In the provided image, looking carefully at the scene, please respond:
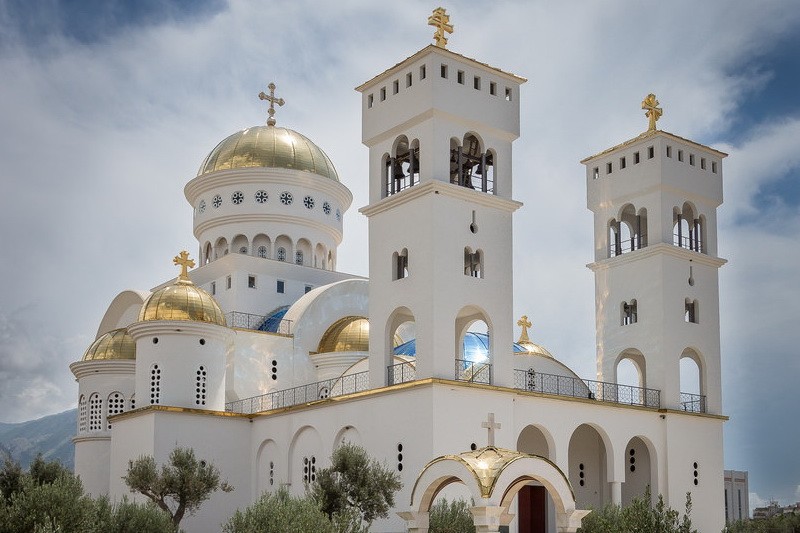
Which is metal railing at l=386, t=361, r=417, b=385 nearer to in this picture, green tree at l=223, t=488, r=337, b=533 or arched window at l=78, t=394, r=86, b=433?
green tree at l=223, t=488, r=337, b=533

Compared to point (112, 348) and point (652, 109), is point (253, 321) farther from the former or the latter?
point (652, 109)

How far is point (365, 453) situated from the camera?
2608cm

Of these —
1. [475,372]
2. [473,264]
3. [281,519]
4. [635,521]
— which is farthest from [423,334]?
[281,519]

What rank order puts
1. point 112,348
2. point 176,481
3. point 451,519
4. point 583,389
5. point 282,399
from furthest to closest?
1. point 112,348
2. point 282,399
3. point 583,389
4. point 176,481
5. point 451,519

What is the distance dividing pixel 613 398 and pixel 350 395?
7595 millimetres

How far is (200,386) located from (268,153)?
10.2m

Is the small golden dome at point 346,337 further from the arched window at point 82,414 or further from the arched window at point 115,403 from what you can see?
Answer: the arched window at point 82,414

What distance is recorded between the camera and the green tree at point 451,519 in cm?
2402

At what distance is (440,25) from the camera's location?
28.8 meters

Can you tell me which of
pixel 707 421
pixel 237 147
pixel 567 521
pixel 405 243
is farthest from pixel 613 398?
pixel 237 147

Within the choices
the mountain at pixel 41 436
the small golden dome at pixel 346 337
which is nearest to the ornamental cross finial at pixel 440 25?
the small golden dome at pixel 346 337

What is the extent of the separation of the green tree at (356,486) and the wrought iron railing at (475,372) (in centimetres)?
306

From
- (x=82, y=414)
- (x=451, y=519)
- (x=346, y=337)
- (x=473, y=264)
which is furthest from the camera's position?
(x=82, y=414)

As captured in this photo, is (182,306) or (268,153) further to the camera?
(268,153)
